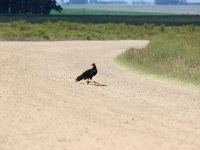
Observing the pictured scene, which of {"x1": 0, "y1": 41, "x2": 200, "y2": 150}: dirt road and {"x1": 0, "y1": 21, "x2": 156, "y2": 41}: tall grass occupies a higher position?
{"x1": 0, "y1": 41, "x2": 200, "y2": 150}: dirt road

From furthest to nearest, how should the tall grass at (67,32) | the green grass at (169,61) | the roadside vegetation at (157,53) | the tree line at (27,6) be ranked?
the tree line at (27,6)
the tall grass at (67,32)
the roadside vegetation at (157,53)
the green grass at (169,61)

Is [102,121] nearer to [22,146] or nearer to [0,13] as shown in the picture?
[22,146]

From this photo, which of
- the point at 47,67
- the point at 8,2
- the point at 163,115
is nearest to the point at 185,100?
the point at 163,115

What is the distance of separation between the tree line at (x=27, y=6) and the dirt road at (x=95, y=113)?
312 feet

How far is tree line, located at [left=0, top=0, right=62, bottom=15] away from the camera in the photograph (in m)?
116

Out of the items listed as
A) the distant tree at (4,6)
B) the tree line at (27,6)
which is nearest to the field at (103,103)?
the distant tree at (4,6)

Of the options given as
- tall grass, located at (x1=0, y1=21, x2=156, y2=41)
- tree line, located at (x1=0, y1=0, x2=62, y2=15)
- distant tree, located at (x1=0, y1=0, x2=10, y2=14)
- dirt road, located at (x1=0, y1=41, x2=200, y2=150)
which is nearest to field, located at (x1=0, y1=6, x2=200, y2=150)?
dirt road, located at (x1=0, y1=41, x2=200, y2=150)

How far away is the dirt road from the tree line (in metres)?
95.2

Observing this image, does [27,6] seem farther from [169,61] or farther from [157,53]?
[169,61]

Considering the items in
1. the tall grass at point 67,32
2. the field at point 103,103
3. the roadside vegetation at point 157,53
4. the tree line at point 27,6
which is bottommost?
the tree line at point 27,6

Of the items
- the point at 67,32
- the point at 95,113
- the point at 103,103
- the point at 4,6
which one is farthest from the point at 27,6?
the point at 95,113

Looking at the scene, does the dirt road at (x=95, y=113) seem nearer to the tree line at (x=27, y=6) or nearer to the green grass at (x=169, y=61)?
the green grass at (x=169, y=61)

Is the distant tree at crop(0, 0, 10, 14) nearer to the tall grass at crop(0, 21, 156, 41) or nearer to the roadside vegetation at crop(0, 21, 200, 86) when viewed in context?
the tall grass at crop(0, 21, 156, 41)

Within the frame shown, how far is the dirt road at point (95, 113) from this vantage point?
1043 cm
